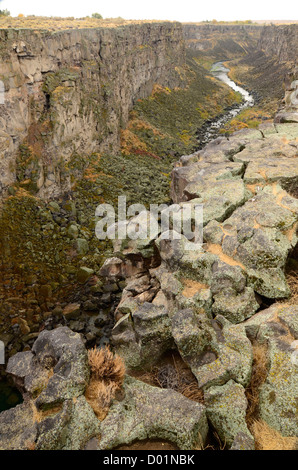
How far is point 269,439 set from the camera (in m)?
7.17

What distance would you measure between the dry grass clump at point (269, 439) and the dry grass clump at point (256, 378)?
0.25m

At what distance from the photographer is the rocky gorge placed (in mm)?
7535

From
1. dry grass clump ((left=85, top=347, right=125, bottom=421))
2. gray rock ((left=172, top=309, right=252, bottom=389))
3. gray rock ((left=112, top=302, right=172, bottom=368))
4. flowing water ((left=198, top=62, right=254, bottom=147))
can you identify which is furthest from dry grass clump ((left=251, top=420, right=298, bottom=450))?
flowing water ((left=198, top=62, right=254, bottom=147))

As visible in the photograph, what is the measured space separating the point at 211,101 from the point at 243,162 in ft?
185

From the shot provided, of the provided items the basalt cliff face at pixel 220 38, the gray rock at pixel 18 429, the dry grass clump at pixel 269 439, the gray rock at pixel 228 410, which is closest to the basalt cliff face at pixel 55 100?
the gray rock at pixel 18 429

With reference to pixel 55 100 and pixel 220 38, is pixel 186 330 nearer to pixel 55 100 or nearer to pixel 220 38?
pixel 55 100

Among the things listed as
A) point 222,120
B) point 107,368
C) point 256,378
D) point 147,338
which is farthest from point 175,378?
point 222,120

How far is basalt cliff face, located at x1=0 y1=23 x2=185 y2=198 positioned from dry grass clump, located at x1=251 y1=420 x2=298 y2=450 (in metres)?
21.3

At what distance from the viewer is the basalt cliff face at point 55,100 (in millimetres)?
23016

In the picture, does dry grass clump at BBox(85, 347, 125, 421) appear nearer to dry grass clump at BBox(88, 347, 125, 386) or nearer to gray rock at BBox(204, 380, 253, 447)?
dry grass clump at BBox(88, 347, 125, 386)

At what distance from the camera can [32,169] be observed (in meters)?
24.3

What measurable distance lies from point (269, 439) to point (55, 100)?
2664cm

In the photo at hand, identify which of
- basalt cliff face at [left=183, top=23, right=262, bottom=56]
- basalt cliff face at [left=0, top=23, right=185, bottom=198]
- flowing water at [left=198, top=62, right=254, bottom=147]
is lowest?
flowing water at [left=198, top=62, right=254, bottom=147]

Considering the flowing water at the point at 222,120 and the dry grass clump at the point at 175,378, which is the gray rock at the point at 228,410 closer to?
the dry grass clump at the point at 175,378
